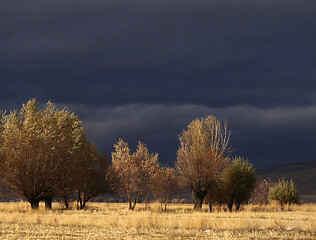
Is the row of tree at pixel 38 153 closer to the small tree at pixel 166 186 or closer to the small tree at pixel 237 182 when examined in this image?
the small tree at pixel 237 182

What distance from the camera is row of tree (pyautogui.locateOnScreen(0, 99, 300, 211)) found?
4153cm

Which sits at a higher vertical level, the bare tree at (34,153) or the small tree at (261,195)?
the bare tree at (34,153)

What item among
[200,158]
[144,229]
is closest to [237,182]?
[200,158]

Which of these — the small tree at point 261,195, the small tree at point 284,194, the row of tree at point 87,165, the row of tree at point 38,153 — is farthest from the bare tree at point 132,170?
the small tree at point 261,195

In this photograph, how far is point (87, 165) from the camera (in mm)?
53562

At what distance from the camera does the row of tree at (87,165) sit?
136 ft

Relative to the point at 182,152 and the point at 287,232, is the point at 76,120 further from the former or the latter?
the point at 287,232

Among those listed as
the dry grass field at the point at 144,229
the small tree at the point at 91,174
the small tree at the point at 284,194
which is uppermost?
the small tree at the point at 91,174

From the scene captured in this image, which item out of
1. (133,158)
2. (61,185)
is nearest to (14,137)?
(61,185)

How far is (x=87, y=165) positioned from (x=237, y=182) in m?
19.1

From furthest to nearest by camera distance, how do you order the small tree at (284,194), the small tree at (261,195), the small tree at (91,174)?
the small tree at (261,195) < the small tree at (284,194) < the small tree at (91,174)

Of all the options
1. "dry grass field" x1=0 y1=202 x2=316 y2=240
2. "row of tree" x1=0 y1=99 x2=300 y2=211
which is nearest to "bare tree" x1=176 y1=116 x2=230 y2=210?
"row of tree" x1=0 y1=99 x2=300 y2=211

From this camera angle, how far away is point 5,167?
4125cm

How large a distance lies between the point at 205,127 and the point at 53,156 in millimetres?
19153
